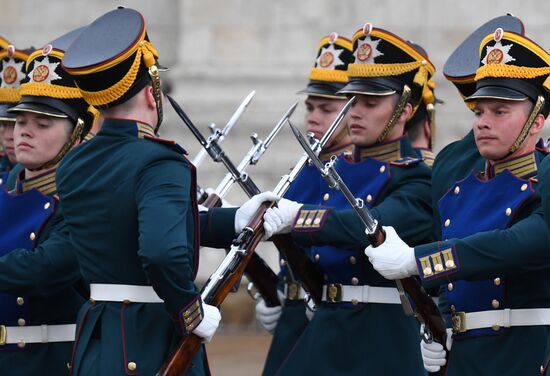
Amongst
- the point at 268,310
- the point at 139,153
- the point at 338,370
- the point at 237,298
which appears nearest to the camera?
the point at 139,153

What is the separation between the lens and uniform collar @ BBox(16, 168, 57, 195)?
22.4ft

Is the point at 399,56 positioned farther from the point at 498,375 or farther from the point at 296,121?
the point at 296,121

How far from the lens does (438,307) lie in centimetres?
671

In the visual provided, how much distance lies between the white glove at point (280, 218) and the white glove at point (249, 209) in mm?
52

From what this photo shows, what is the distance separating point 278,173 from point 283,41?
1.13 metres

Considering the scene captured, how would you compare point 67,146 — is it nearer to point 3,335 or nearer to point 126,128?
point 3,335

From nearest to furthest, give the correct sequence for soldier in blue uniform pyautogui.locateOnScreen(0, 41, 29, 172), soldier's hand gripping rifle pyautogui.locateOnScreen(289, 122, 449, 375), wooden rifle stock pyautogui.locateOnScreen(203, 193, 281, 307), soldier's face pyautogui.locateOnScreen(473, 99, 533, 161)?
soldier's face pyautogui.locateOnScreen(473, 99, 533, 161), soldier's hand gripping rifle pyautogui.locateOnScreen(289, 122, 449, 375), wooden rifle stock pyautogui.locateOnScreen(203, 193, 281, 307), soldier in blue uniform pyautogui.locateOnScreen(0, 41, 29, 172)

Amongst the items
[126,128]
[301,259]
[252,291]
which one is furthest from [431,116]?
[126,128]

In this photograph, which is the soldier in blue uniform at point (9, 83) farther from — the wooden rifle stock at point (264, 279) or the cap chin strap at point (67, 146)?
the wooden rifle stock at point (264, 279)

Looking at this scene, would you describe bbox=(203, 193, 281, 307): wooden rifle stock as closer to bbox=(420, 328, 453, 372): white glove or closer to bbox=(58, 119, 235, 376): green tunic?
bbox=(420, 328, 453, 372): white glove

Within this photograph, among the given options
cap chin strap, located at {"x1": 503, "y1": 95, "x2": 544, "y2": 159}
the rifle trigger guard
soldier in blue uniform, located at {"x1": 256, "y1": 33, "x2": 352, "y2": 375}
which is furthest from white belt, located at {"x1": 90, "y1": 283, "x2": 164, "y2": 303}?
the rifle trigger guard

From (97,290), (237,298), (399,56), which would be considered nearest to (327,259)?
(399,56)

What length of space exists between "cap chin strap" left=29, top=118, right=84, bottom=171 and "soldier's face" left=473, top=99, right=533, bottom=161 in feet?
5.62

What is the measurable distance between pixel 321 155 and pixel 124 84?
2301 mm
